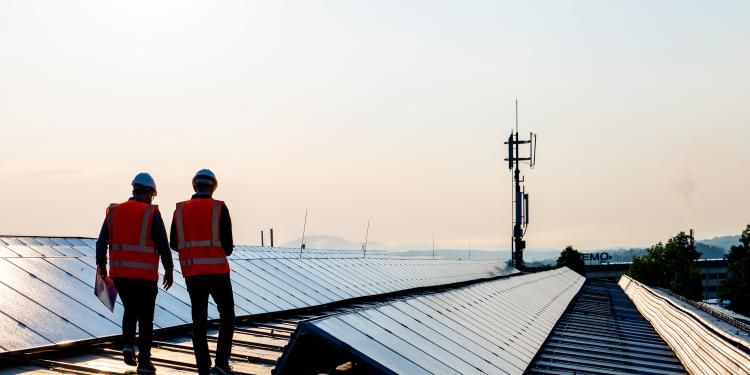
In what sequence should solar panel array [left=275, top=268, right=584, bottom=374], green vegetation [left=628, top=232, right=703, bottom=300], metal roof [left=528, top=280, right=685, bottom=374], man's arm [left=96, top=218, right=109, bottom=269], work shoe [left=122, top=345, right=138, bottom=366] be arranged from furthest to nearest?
green vegetation [left=628, top=232, right=703, bottom=300], metal roof [left=528, top=280, right=685, bottom=374], man's arm [left=96, top=218, right=109, bottom=269], work shoe [left=122, top=345, right=138, bottom=366], solar panel array [left=275, top=268, right=584, bottom=374]

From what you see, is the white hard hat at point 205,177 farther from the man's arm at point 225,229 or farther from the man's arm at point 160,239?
the man's arm at point 160,239

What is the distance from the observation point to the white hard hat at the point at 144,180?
9227mm

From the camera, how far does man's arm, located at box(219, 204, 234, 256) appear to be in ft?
28.4

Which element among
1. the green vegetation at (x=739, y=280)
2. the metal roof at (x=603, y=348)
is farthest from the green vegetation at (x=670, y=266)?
the metal roof at (x=603, y=348)

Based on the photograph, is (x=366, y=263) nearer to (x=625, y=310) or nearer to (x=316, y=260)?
(x=316, y=260)

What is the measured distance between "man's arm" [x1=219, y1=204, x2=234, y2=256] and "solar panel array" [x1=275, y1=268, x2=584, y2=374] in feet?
5.06

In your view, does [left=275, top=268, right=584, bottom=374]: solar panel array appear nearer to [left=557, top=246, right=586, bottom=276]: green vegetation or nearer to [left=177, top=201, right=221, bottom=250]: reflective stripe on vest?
[left=177, top=201, right=221, bottom=250]: reflective stripe on vest

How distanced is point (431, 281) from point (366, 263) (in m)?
3.08

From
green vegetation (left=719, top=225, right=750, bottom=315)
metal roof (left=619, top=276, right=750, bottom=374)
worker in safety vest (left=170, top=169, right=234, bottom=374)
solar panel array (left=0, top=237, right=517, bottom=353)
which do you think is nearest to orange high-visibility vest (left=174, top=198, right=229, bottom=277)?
worker in safety vest (left=170, top=169, right=234, bottom=374)

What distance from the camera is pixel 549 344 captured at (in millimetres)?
16469

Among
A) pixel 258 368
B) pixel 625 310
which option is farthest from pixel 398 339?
pixel 625 310

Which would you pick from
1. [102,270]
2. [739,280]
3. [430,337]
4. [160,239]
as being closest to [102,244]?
[102,270]

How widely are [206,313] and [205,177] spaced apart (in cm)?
150

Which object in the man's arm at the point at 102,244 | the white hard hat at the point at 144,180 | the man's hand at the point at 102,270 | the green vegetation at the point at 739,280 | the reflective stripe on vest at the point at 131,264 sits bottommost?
the green vegetation at the point at 739,280
